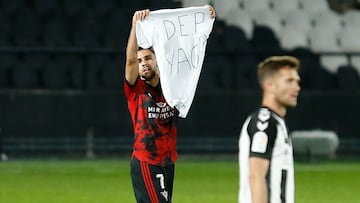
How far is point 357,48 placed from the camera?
27219 millimetres

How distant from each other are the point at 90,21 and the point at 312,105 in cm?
460

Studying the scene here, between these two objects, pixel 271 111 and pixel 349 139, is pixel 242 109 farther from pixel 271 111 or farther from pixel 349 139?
pixel 271 111

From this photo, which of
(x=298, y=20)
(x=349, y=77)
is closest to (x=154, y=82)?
(x=349, y=77)

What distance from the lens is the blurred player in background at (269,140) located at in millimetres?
7445

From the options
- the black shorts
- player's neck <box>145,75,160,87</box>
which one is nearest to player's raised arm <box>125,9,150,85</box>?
player's neck <box>145,75,160,87</box>

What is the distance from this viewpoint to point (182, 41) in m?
10.8

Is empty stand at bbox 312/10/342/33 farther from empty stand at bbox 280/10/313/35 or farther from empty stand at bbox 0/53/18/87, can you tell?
empty stand at bbox 0/53/18/87

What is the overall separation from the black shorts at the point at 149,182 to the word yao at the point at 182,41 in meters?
0.82

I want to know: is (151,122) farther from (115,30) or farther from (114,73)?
(115,30)

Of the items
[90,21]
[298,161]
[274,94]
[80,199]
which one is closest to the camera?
[274,94]

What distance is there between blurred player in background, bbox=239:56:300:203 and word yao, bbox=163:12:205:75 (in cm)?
314

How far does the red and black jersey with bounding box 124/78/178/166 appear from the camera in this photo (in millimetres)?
10484

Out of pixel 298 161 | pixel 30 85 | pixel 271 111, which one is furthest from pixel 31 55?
pixel 271 111

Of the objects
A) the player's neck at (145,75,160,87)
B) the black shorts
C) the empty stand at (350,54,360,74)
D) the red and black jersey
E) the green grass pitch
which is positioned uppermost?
the player's neck at (145,75,160,87)
